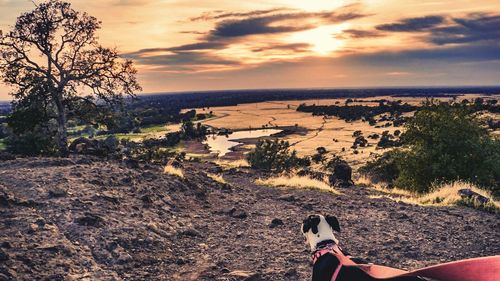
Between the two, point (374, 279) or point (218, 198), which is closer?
point (374, 279)

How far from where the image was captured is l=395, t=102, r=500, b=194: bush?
86.5 feet

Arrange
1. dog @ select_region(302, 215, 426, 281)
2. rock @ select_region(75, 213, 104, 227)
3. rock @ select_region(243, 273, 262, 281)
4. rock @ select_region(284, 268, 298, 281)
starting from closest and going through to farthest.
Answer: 1. dog @ select_region(302, 215, 426, 281)
2. rock @ select_region(243, 273, 262, 281)
3. rock @ select_region(284, 268, 298, 281)
4. rock @ select_region(75, 213, 104, 227)

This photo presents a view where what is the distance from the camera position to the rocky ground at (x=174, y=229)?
8.63m

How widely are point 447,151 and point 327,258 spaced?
83.3 feet

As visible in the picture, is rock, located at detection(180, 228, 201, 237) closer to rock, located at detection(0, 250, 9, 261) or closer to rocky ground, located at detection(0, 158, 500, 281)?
rocky ground, located at detection(0, 158, 500, 281)

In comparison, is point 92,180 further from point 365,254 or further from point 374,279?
point 374,279

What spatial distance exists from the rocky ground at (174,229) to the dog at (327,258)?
254 centimetres

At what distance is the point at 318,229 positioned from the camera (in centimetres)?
644

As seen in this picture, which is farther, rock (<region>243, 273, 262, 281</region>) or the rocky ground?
the rocky ground

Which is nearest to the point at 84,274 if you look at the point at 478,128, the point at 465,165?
the point at 465,165

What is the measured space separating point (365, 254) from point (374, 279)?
5699 mm

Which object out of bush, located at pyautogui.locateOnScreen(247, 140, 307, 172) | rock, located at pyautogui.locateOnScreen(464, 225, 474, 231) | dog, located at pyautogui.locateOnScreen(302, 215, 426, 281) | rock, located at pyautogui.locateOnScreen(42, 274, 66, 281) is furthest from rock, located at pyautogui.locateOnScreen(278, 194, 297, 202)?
bush, located at pyautogui.locateOnScreen(247, 140, 307, 172)

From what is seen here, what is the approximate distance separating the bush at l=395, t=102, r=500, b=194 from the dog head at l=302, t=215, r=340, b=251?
21.3m

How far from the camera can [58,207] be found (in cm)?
1078
